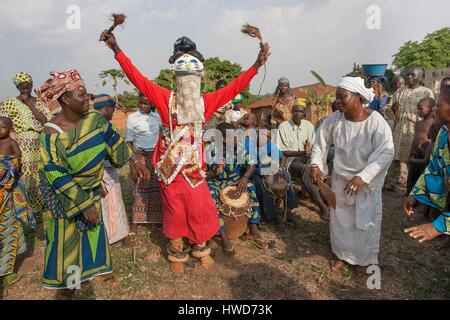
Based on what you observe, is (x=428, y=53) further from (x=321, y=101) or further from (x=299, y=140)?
(x=299, y=140)

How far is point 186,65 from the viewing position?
345 centimetres

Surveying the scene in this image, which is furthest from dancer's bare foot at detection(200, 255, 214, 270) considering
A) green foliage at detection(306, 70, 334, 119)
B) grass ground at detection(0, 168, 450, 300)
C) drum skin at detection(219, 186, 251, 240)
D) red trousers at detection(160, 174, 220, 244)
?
green foliage at detection(306, 70, 334, 119)

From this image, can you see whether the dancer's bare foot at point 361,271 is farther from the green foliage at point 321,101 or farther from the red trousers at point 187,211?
the green foliage at point 321,101

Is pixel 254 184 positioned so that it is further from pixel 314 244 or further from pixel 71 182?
pixel 71 182

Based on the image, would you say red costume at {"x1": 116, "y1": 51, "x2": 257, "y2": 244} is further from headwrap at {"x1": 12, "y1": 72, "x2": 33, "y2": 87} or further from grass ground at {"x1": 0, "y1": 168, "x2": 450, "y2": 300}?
headwrap at {"x1": 12, "y1": 72, "x2": 33, "y2": 87}

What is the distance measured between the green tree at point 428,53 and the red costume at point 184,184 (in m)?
36.3

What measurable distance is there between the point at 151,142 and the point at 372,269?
11.6 feet

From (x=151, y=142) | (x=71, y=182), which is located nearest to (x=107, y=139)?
(x=71, y=182)

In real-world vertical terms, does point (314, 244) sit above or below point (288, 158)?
below

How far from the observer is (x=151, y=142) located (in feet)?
16.3

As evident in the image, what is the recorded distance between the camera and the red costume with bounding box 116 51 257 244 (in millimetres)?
3531

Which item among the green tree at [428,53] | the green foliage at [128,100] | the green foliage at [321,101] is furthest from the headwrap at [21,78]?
the green tree at [428,53]

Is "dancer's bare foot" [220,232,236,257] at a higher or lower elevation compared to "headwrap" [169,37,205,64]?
lower

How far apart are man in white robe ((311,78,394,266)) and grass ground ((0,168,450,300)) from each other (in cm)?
34
